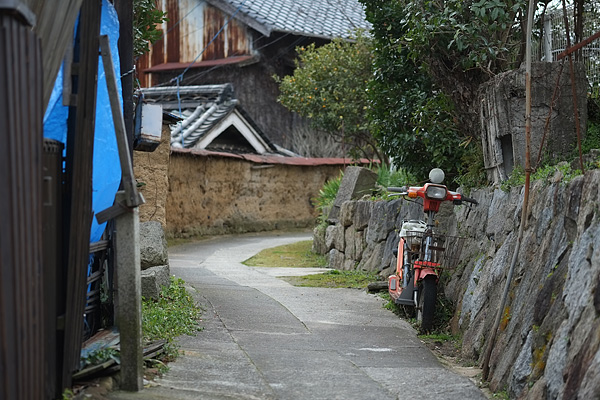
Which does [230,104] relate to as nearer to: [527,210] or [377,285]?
[377,285]

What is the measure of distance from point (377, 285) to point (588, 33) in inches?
161

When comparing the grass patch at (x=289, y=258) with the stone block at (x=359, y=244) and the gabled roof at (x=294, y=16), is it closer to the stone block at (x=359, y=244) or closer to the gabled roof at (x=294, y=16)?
the stone block at (x=359, y=244)

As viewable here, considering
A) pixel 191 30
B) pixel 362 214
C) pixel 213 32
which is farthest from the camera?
pixel 191 30

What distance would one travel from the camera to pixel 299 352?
714cm

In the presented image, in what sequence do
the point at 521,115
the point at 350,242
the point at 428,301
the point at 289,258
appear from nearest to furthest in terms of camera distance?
the point at 428,301 < the point at 521,115 < the point at 350,242 < the point at 289,258

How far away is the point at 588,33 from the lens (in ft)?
33.3

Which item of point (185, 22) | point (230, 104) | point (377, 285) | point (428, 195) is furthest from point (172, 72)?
point (428, 195)

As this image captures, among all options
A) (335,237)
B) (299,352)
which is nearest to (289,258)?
(335,237)

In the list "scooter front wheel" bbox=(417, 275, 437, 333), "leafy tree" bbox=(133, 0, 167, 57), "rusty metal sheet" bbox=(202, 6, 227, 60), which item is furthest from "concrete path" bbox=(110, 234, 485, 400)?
"rusty metal sheet" bbox=(202, 6, 227, 60)

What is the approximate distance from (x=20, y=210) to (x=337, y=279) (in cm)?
874

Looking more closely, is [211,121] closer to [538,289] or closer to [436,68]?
[436,68]

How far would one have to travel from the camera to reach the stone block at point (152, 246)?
30.1 ft

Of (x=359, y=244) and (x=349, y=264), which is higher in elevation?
(x=359, y=244)

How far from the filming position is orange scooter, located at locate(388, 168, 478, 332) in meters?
8.30
